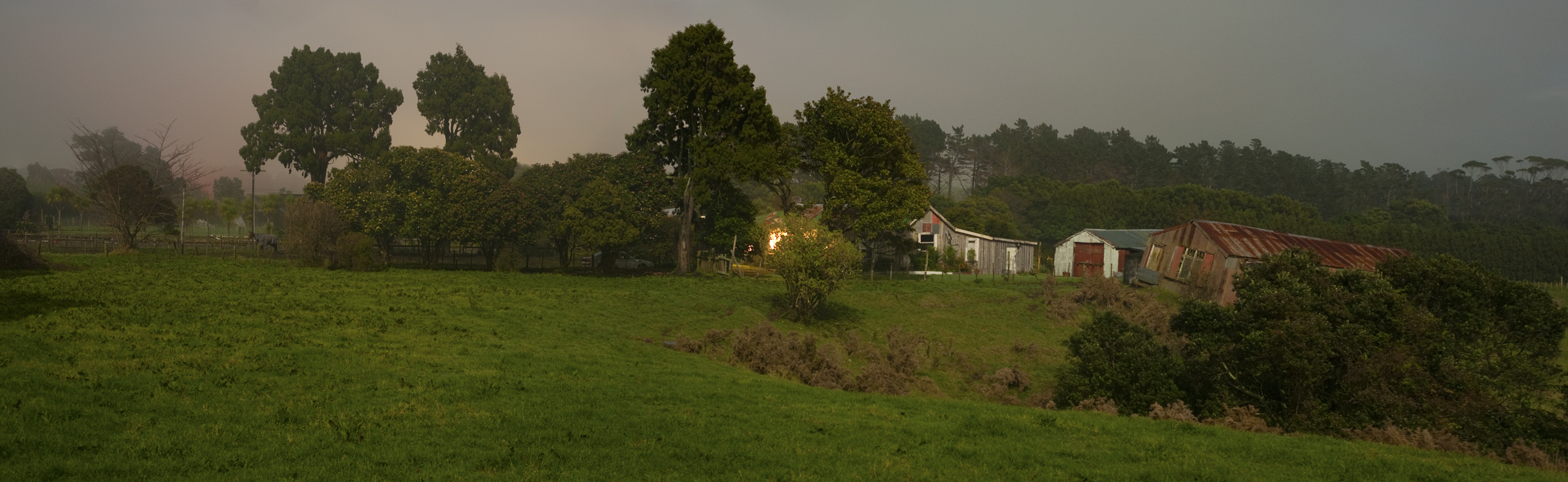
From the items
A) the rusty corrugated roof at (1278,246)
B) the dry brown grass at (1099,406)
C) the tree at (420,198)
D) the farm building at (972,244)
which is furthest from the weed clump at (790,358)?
the farm building at (972,244)

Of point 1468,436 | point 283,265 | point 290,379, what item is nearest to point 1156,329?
point 1468,436

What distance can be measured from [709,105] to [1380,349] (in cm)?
3516

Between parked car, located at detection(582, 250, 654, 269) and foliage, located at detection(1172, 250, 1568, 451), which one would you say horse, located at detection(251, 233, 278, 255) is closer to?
parked car, located at detection(582, 250, 654, 269)

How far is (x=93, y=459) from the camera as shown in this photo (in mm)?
10016

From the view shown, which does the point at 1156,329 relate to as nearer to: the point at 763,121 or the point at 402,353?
the point at 763,121

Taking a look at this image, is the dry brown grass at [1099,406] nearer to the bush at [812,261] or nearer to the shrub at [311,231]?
the bush at [812,261]

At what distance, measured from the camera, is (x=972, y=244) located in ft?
194

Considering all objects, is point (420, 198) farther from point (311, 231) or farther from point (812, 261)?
point (812, 261)

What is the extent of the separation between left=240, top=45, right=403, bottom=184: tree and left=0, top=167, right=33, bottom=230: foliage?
2302 centimetres

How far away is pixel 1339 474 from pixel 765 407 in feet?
33.2

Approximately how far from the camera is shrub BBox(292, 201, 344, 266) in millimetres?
42625

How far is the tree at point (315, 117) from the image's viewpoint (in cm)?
6931

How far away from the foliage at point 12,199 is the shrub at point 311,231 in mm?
45598

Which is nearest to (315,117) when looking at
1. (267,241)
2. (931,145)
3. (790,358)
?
(267,241)
